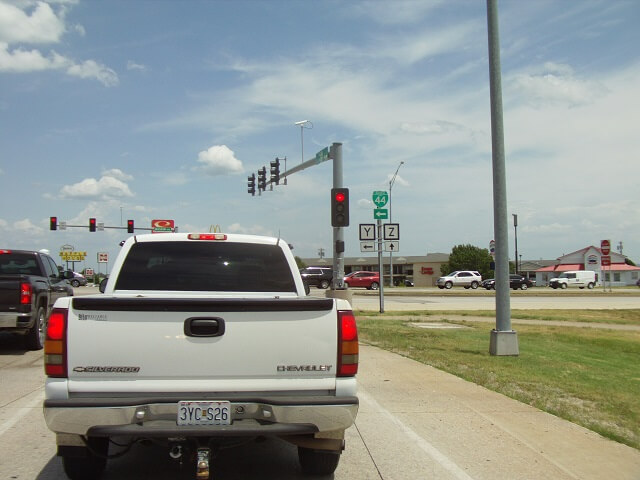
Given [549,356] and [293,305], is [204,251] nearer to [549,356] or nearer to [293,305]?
[293,305]

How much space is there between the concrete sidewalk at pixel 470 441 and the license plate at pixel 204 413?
1557 millimetres

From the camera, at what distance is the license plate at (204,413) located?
4020 millimetres

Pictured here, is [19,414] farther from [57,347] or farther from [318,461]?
[318,461]

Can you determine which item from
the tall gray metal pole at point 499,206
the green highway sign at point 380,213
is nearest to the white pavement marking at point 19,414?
the tall gray metal pole at point 499,206

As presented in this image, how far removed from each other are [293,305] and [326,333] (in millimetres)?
306

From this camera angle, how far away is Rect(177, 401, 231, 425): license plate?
4.02 meters

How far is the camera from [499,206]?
11781mm

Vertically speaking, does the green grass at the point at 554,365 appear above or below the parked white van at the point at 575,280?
below

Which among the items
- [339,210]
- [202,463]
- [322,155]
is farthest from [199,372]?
[322,155]

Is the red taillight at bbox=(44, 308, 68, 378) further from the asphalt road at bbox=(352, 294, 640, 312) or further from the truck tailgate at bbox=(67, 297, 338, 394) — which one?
the asphalt road at bbox=(352, 294, 640, 312)

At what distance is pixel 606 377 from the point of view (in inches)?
389

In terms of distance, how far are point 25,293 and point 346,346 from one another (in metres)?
8.94

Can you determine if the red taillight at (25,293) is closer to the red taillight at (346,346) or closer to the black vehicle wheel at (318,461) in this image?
the black vehicle wheel at (318,461)

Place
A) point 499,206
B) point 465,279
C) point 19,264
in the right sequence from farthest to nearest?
point 465,279 < point 19,264 < point 499,206
